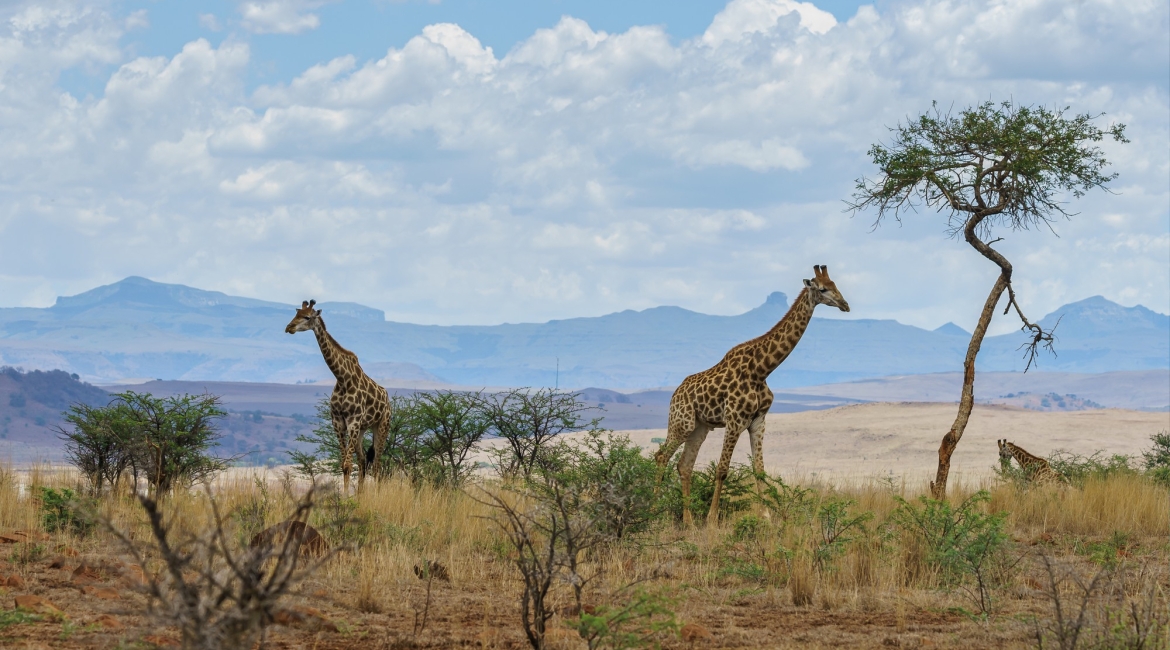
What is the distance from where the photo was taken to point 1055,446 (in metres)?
68.3

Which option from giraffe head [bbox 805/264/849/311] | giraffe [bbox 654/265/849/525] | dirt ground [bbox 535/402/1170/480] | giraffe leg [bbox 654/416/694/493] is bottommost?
dirt ground [bbox 535/402/1170/480]

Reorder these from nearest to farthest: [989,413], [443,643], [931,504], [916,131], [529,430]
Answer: [443,643] < [931,504] < [916,131] < [529,430] < [989,413]

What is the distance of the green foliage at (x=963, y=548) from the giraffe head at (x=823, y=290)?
3157 millimetres

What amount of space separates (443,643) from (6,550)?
4697mm

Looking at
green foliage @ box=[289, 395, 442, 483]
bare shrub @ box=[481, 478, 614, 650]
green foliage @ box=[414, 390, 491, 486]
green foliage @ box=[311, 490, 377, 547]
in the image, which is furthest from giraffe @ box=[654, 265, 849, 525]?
green foliage @ box=[414, 390, 491, 486]

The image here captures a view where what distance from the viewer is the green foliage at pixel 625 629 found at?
23.1 ft

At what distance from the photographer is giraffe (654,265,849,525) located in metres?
13.7

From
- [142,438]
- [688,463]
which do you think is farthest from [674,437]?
[142,438]

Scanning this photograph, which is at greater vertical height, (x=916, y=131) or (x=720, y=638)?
(x=916, y=131)

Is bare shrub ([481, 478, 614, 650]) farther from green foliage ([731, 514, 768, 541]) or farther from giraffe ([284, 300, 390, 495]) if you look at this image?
giraffe ([284, 300, 390, 495])

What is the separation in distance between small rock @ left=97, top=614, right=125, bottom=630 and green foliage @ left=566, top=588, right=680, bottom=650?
2.70 metres

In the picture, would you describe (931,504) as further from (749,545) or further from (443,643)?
(443,643)

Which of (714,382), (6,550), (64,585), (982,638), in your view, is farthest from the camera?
(714,382)

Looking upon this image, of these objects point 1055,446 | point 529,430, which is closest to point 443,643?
point 529,430
